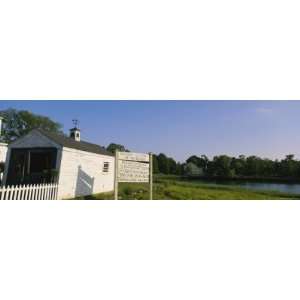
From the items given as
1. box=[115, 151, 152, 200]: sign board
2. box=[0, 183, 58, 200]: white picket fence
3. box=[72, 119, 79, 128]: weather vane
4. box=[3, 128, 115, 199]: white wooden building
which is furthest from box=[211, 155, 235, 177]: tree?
box=[0, 183, 58, 200]: white picket fence

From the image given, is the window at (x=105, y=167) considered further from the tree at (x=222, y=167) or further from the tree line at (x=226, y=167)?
the tree at (x=222, y=167)

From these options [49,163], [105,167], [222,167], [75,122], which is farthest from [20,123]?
[222,167]

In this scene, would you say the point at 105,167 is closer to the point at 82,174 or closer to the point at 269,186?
the point at 82,174

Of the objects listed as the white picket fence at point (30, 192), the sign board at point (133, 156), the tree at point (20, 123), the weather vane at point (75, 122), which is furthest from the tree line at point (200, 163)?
the white picket fence at point (30, 192)

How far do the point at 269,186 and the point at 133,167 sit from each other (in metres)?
7.69

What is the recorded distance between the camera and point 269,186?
11.9 m

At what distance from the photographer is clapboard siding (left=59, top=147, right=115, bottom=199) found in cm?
820

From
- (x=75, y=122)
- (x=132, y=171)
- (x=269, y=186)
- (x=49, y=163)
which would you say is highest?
(x=75, y=122)

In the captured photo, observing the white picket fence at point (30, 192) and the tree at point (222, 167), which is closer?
the white picket fence at point (30, 192)

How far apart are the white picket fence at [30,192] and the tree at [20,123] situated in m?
3.34

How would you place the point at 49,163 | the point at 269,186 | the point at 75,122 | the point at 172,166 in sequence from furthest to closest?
the point at 172,166
the point at 269,186
the point at 75,122
the point at 49,163

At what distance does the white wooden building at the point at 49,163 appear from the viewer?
8102 mm
